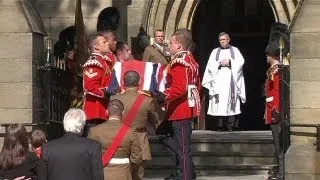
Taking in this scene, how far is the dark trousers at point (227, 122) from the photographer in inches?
693

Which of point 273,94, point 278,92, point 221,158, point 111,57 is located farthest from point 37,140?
point 221,158

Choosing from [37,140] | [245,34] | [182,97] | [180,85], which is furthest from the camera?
[245,34]

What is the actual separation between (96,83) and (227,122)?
6407 millimetres

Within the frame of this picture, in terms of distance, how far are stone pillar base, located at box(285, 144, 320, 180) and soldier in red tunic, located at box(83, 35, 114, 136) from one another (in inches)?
92.4

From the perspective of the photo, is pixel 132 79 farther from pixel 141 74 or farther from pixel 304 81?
pixel 304 81

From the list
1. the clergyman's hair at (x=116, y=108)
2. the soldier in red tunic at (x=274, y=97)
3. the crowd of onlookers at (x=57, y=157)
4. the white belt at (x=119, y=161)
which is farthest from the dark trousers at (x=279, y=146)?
the crowd of onlookers at (x=57, y=157)

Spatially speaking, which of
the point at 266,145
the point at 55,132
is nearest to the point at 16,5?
the point at 55,132

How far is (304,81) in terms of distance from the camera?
41.4ft

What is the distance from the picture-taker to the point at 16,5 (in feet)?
42.8

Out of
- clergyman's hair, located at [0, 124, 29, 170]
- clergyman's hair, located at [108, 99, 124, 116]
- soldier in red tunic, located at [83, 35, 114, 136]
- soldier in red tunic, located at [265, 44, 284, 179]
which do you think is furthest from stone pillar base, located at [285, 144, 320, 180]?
clergyman's hair, located at [0, 124, 29, 170]

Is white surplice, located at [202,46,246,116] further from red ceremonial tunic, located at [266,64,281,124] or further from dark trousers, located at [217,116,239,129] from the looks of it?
red ceremonial tunic, located at [266,64,281,124]

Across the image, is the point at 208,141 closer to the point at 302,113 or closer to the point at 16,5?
the point at 302,113

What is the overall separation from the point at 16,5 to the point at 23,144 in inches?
183

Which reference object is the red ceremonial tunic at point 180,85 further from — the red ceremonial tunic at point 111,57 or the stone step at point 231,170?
the stone step at point 231,170
